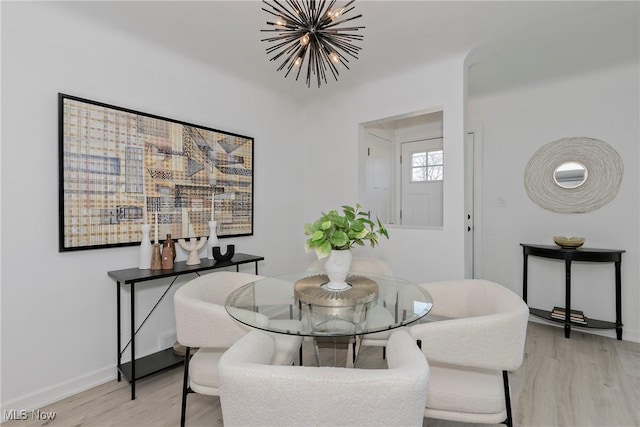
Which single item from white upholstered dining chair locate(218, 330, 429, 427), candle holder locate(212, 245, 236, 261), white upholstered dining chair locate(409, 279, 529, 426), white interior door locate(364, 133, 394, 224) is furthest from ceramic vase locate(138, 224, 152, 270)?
white interior door locate(364, 133, 394, 224)

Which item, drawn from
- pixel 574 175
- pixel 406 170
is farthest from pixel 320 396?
pixel 406 170

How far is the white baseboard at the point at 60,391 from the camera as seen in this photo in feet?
5.87

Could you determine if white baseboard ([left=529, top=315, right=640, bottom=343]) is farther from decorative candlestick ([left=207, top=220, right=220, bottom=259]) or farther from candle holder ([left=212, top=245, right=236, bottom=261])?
decorative candlestick ([left=207, top=220, right=220, bottom=259])

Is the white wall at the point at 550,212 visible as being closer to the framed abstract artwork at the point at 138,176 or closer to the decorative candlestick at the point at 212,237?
the framed abstract artwork at the point at 138,176

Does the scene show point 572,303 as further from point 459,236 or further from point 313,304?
point 313,304

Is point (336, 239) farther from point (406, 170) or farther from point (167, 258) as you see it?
point (406, 170)

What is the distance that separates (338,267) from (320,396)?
917 mm

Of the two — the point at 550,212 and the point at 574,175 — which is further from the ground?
the point at 574,175

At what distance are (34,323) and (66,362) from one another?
33 cm

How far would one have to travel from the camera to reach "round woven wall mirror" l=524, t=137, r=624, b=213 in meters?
2.90

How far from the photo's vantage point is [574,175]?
305 cm

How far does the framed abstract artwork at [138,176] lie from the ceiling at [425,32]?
59cm

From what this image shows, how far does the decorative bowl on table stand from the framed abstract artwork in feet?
9.65

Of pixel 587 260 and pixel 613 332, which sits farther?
pixel 613 332
